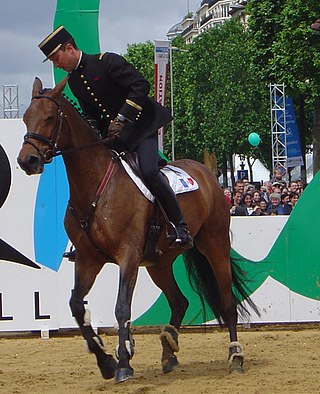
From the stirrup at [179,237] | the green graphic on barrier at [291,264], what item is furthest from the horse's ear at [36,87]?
the green graphic on barrier at [291,264]

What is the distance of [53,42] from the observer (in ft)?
27.7

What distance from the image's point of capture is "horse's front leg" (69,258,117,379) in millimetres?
8594

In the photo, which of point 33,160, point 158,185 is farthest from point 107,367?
point 33,160

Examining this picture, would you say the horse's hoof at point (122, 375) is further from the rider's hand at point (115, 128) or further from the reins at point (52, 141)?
the rider's hand at point (115, 128)

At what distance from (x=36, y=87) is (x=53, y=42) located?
0.45 meters

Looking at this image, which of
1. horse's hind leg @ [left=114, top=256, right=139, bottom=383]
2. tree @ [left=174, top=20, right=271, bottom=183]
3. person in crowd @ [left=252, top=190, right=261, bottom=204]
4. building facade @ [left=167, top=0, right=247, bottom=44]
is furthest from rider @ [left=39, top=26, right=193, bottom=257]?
building facade @ [left=167, top=0, right=247, bottom=44]

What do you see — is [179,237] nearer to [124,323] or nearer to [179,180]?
[179,180]

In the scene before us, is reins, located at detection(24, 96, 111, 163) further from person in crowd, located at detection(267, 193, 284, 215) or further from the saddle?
person in crowd, located at detection(267, 193, 284, 215)

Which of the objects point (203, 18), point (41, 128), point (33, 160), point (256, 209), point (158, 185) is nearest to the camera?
point (33, 160)

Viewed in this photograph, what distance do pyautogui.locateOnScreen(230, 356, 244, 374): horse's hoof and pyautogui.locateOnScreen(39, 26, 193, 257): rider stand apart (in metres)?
1.39

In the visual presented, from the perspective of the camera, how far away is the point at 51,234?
12766 mm

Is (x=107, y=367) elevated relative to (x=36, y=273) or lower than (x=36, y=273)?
lower

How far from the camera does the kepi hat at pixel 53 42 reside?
840cm

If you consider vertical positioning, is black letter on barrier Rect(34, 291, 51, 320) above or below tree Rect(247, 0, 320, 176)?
below
